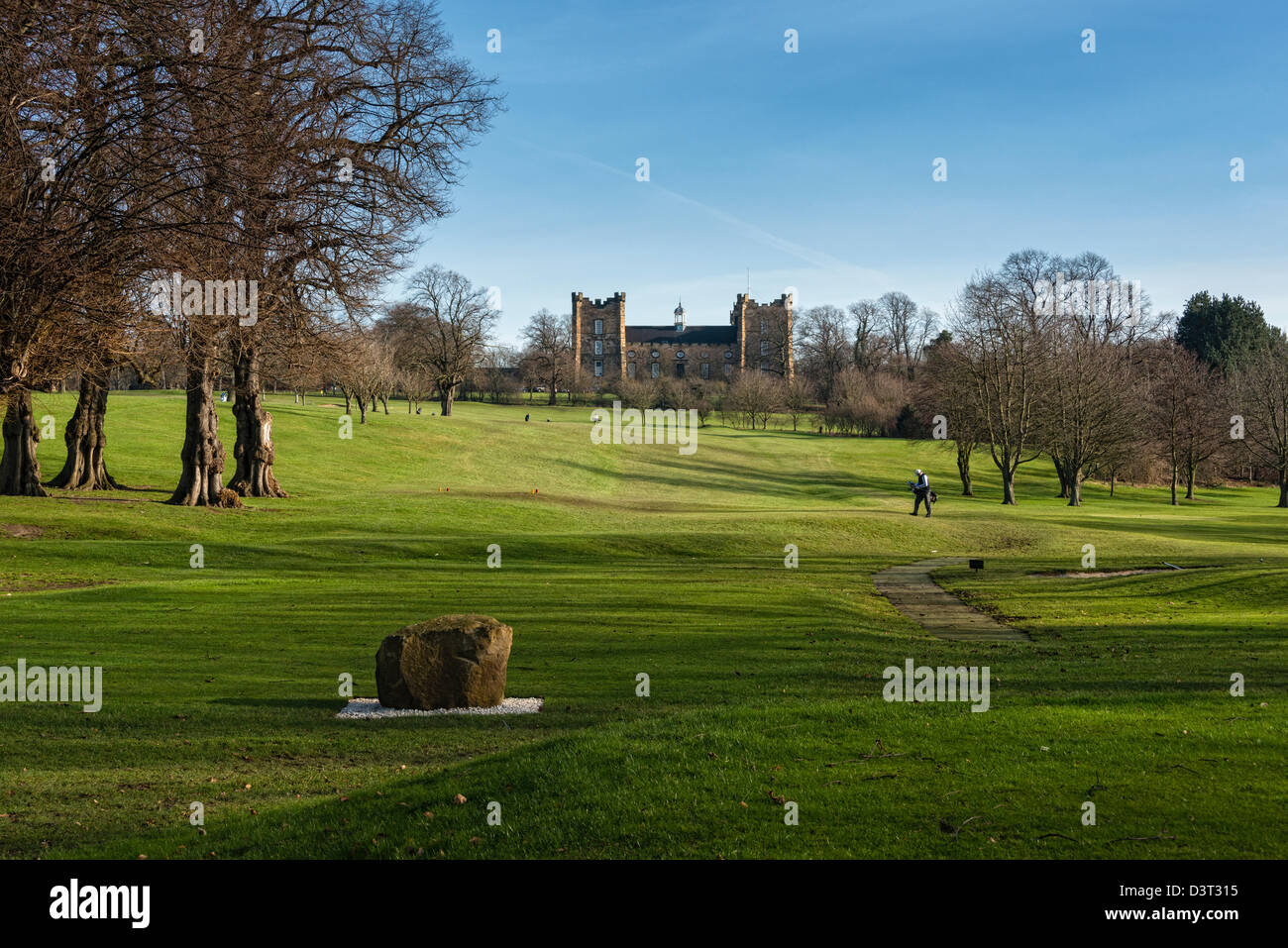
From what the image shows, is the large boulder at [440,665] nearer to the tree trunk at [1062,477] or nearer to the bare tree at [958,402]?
the bare tree at [958,402]

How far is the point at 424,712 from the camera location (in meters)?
13.4

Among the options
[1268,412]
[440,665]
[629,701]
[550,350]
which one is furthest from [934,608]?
[550,350]

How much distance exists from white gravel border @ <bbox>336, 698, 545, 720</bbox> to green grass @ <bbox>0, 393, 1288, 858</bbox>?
306 millimetres

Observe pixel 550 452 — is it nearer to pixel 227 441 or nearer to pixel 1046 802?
pixel 227 441

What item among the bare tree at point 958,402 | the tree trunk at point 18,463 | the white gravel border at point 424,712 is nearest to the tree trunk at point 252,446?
the tree trunk at point 18,463

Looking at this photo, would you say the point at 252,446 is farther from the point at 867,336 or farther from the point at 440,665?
the point at 867,336

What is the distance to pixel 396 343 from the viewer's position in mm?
104000

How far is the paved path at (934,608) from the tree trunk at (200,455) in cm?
2643

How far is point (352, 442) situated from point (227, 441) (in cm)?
927

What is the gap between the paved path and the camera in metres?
20.6

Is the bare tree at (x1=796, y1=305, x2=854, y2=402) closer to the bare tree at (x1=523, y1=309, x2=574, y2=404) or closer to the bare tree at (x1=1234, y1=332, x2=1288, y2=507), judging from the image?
the bare tree at (x1=523, y1=309, x2=574, y2=404)

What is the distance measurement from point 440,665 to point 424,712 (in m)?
0.68
